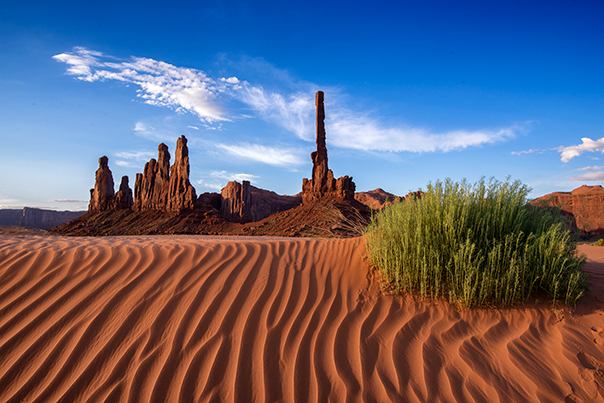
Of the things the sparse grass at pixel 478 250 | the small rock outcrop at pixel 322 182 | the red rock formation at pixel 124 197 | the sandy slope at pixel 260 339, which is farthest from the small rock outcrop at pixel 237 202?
the sparse grass at pixel 478 250

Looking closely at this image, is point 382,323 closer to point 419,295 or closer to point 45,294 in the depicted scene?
point 419,295

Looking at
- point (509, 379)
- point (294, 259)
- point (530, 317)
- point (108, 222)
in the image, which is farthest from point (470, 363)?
point (108, 222)

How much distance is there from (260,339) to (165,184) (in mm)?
36586

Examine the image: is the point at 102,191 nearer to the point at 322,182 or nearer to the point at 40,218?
the point at 322,182

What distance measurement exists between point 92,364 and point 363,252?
3.07 m

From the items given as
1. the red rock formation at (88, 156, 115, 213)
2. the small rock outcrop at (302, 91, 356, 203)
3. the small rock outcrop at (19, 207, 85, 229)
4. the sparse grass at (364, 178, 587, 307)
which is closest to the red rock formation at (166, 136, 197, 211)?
the red rock formation at (88, 156, 115, 213)

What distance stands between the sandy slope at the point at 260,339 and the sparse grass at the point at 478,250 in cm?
22

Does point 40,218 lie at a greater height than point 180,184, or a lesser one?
lesser

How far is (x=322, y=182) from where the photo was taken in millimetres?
28172

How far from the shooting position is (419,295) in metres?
3.28

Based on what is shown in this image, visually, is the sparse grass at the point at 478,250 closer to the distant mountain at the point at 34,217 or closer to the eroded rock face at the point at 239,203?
the eroded rock face at the point at 239,203

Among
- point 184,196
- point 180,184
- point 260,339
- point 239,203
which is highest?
point 180,184

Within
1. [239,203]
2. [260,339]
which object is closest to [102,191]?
[239,203]

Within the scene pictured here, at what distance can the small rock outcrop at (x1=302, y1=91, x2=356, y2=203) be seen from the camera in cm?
2598
